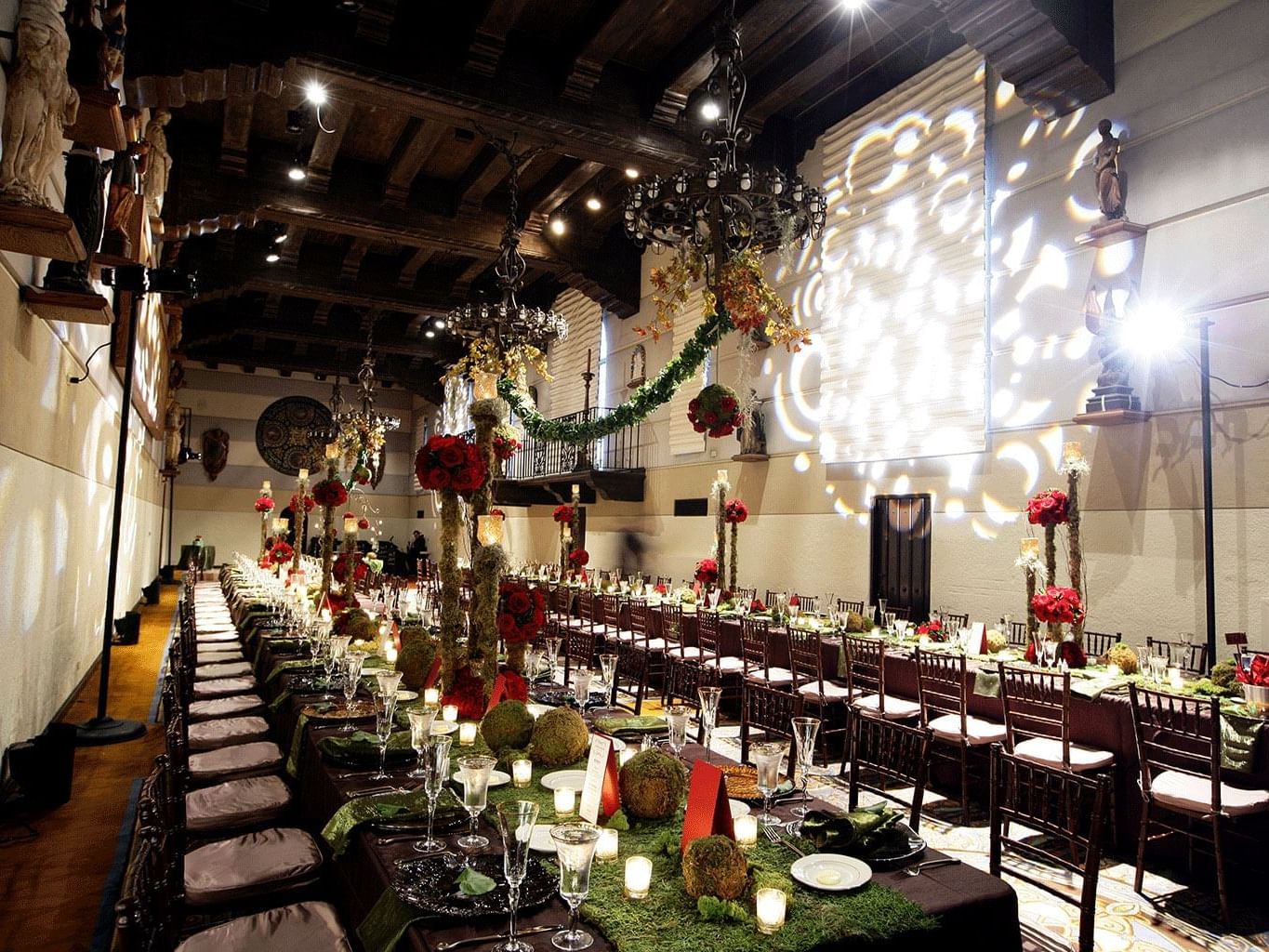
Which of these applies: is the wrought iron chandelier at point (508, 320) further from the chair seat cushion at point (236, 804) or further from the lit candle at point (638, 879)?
the lit candle at point (638, 879)

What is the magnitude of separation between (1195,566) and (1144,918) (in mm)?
3355

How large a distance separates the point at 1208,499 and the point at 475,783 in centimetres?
541

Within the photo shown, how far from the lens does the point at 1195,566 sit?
5.54 meters

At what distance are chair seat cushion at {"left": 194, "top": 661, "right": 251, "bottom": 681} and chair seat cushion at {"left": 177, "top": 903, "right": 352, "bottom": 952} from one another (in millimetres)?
3561

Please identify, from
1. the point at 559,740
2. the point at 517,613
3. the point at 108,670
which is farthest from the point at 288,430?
the point at 559,740

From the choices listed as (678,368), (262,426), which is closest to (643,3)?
(678,368)

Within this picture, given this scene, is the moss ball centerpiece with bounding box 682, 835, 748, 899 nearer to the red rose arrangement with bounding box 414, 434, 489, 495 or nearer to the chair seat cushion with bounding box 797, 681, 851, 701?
the red rose arrangement with bounding box 414, 434, 489, 495

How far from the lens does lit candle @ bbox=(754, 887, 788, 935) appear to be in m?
1.46

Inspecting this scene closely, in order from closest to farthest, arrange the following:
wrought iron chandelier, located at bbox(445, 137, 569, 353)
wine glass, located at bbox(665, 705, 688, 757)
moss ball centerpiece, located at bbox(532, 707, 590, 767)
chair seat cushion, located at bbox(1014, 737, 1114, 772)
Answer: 1. wine glass, located at bbox(665, 705, 688, 757)
2. moss ball centerpiece, located at bbox(532, 707, 590, 767)
3. chair seat cushion, located at bbox(1014, 737, 1114, 772)
4. wrought iron chandelier, located at bbox(445, 137, 569, 353)

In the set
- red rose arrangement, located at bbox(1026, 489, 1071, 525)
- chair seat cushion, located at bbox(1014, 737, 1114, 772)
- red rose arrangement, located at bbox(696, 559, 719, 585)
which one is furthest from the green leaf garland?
chair seat cushion, located at bbox(1014, 737, 1114, 772)

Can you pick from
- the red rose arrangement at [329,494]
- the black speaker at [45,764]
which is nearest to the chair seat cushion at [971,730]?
the black speaker at [45,764]

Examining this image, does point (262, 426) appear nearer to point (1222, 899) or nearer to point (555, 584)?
point (555, 584)

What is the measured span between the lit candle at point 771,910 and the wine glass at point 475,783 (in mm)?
701

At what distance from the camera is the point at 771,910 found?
57.4 inches
